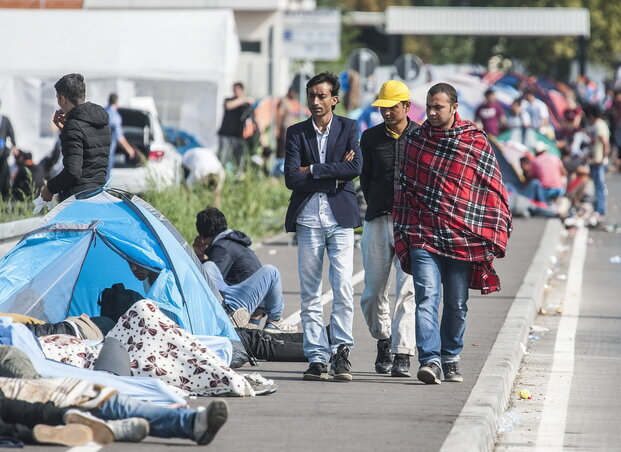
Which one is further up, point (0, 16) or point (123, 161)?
point (0, 16)

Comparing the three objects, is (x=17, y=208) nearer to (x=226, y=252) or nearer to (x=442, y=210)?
(x=226, y=252)

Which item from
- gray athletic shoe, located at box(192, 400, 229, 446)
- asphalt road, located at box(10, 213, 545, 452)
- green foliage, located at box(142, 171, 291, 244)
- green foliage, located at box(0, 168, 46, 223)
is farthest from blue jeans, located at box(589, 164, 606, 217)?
gray athletic shoe, located at box(192, 400, 229, 446)

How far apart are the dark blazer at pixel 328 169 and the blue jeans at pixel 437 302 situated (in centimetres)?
52

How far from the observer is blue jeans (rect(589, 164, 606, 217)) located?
21922mm

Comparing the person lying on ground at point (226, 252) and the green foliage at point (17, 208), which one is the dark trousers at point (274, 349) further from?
the green foliage at point (17, 208)

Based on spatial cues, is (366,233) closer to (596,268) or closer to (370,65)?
(596,268)

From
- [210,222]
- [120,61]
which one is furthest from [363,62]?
[210,222]

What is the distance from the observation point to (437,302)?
8156 millimetres

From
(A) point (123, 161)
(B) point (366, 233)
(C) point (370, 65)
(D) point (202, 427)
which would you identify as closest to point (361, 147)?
(B) point (366, 233)

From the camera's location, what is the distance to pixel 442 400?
7.70m

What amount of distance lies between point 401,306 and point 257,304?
179 cm

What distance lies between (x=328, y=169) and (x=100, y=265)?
2047 millimetres

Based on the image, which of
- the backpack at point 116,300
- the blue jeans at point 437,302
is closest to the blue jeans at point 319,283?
the blue jeans at point 437,302

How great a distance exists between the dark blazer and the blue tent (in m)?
0.92
